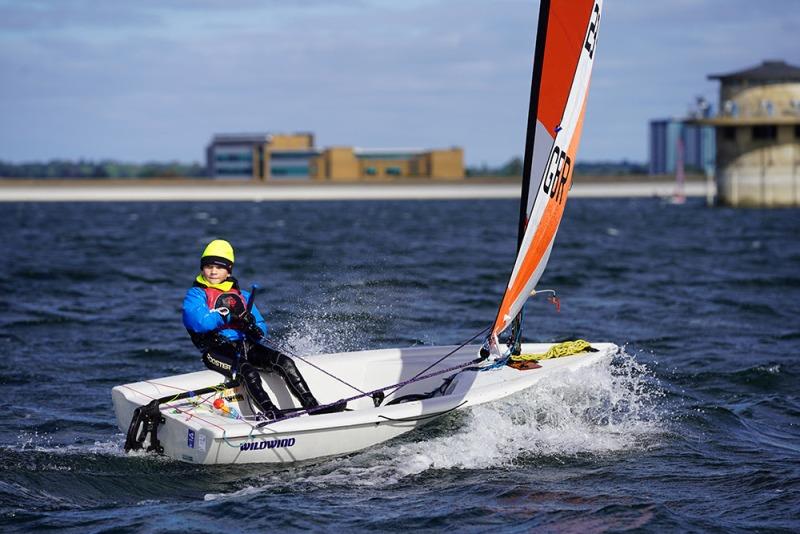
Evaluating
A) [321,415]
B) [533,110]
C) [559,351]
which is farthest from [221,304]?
[559,351]

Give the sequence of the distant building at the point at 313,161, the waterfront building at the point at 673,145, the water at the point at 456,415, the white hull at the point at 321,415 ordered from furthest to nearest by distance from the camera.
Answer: the waterfront building at the point at 673,145 → the distant building at the point at 313,161 → the white hull at the point at 321,415 → the water at the point at 456,415

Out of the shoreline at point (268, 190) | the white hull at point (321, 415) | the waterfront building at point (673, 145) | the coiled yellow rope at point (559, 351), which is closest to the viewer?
the white hull at point (321, 415)

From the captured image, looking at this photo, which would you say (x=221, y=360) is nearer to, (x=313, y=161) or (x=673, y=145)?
(x=313, y=161)

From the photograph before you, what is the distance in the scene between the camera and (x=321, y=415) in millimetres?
7840

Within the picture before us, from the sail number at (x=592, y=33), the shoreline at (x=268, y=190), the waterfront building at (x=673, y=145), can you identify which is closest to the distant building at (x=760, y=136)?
the shoreline at (x=268, y=190)

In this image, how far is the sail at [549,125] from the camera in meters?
7.93

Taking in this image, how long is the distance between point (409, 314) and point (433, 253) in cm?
1363

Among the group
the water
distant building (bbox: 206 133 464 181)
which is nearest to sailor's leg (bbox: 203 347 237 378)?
the water

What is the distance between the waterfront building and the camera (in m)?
178

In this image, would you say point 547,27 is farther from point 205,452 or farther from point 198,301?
point 205,452

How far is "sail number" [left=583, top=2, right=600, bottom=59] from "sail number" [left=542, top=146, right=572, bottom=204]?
2.68ft

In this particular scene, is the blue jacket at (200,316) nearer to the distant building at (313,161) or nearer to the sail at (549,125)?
the sail at (549,125)

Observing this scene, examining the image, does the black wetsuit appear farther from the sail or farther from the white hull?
the sail

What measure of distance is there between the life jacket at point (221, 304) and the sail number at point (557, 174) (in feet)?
8.07
